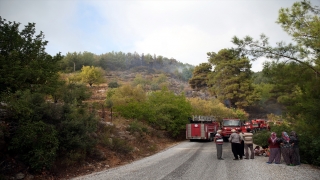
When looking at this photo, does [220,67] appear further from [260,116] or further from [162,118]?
[162,118]

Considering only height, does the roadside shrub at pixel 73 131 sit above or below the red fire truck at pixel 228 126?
above

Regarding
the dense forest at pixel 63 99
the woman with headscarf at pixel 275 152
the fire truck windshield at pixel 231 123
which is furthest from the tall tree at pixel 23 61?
the fire truck windshield at pixel 231 123

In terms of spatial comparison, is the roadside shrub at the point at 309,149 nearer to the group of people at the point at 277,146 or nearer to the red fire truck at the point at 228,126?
the group of people at the point at 277,146

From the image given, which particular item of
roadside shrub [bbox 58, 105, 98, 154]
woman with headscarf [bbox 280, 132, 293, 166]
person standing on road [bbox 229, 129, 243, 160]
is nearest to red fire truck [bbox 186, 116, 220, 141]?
person standing on road [bbox 229, 129, 243, 160]

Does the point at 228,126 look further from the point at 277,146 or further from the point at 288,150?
the point at 288,150

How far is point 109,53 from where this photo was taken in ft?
427

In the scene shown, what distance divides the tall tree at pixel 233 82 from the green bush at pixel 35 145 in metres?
57.5

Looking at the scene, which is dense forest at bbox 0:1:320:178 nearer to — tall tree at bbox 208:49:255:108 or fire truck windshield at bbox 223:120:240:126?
fire truck windshield at bbox 223:120:240:126

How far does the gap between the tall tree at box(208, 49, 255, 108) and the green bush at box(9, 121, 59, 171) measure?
189ft

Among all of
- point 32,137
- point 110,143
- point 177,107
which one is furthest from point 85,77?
point 32,137

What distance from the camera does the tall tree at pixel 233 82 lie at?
213 ft

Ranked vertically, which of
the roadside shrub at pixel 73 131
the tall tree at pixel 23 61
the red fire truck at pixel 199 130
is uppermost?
the tall tree at pixel 23 61

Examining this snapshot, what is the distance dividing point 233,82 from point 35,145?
61.4 metres

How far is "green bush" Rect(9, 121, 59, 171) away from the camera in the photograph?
9.62 metres
